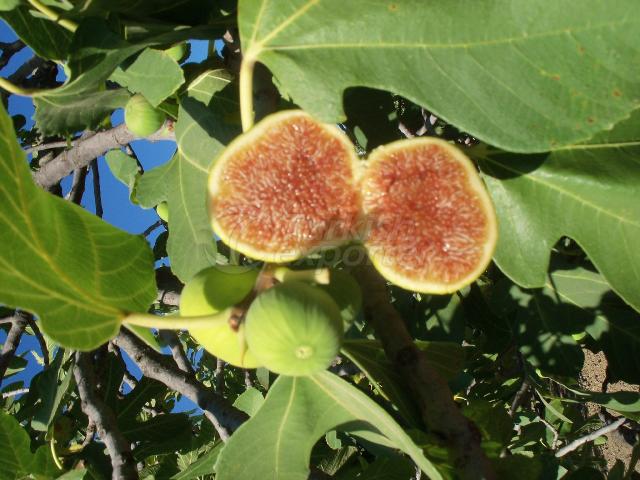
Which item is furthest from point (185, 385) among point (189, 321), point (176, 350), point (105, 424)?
point (189, 321)

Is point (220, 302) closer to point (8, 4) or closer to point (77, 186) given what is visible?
point (8, 4)

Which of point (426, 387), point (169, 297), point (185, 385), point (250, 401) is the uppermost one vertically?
point (426, 387)

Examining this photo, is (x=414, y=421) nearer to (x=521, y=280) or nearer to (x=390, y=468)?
(x=521, y=280)

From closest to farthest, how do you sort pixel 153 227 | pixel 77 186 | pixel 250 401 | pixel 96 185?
pixel 250 401, pixel 77 186, pixel 96 185, pixel 153 227

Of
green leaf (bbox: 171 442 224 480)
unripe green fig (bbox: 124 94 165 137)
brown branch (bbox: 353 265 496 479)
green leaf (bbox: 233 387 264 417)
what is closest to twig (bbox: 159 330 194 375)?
green leaf (bbox: 233 387 264 417)

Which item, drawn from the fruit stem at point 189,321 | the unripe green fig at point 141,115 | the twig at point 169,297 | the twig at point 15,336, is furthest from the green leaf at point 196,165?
the twig at point 15,336

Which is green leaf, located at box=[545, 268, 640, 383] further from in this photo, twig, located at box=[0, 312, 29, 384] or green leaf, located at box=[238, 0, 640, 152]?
twig, located at box=[0, 312, 29, 384]
